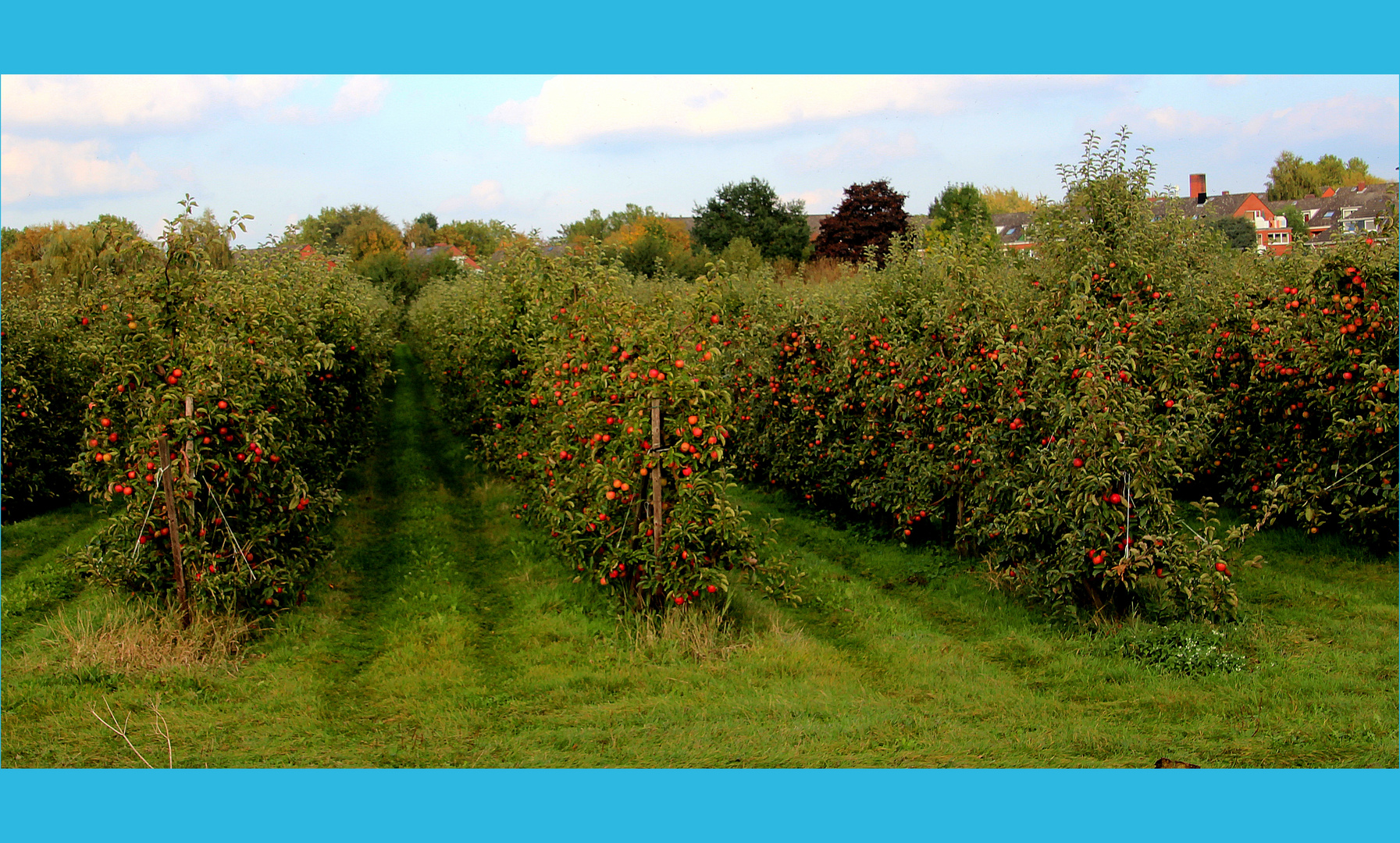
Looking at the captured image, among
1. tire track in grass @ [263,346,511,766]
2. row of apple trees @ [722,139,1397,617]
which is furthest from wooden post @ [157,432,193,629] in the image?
row of apple trees @ [722,139,1397,617]

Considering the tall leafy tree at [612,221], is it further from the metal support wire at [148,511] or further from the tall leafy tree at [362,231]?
the metal support wire at [148,511]

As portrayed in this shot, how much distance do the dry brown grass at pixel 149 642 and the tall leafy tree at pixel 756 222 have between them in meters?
42.7

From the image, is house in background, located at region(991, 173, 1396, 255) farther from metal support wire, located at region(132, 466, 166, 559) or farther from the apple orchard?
metal support wire, located at region(132, 466, 166, 559)

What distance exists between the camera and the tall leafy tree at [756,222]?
49.7 meters

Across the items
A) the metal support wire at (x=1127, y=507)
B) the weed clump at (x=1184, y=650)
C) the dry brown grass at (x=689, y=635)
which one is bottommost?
the weed clump at (x=1184, y=650)

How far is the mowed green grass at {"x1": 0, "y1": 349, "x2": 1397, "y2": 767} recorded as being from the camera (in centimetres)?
582

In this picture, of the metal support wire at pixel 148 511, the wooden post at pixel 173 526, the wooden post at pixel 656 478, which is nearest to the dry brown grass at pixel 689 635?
the wooden post at pixel 656 478

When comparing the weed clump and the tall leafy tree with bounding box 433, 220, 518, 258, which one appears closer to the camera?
the weed clump

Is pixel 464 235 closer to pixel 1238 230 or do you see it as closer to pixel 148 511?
pixel 1238 230

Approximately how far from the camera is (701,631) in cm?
766

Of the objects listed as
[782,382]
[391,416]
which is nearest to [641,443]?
[782,382]

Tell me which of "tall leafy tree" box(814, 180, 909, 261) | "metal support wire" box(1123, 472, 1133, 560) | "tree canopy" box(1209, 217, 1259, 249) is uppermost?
"tall leafy tree" box(814, 180, 909, 261)

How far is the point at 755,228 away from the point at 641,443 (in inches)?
1715

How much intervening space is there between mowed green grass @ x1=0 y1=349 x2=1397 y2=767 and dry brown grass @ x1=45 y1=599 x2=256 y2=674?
0.33 ft
